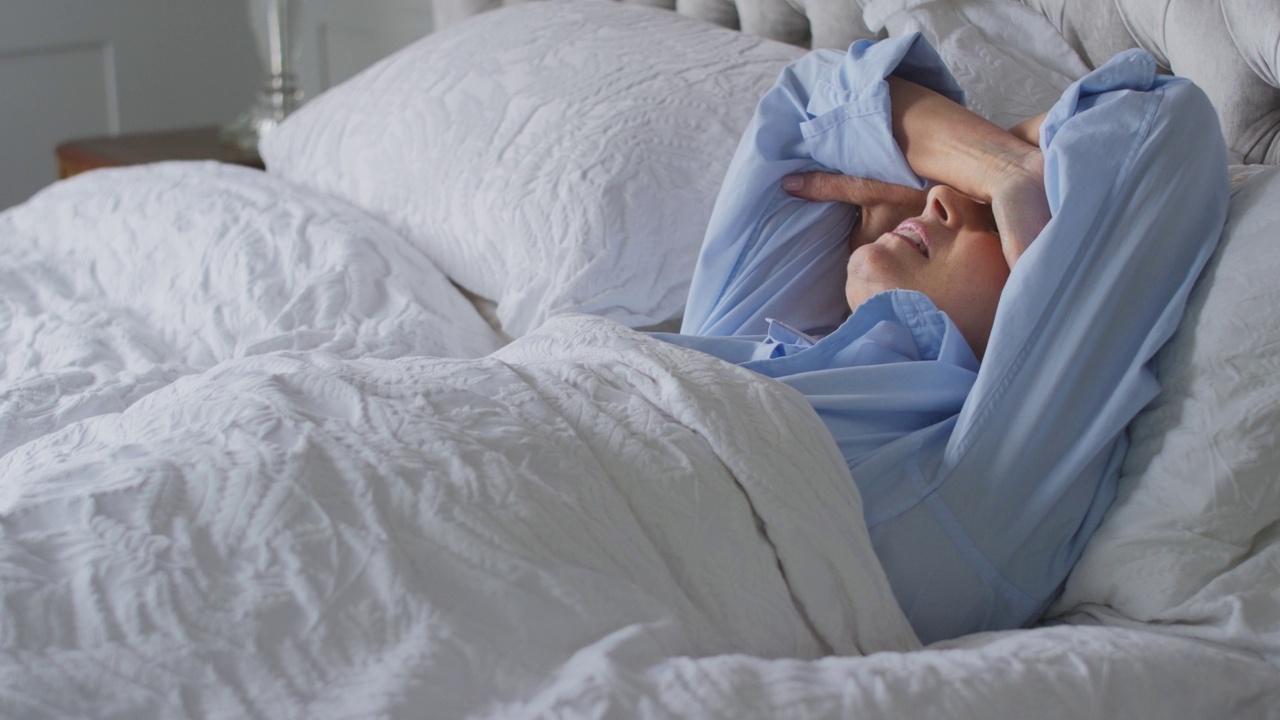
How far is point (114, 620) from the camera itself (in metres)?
0.61

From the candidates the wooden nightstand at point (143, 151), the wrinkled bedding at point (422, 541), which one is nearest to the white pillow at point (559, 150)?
the wrinkled bedding at point (422, 541)

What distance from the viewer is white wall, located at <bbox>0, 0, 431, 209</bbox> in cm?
284

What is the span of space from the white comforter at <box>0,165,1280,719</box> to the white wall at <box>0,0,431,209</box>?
2.03 metres

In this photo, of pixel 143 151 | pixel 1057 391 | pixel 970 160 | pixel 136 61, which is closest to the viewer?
pixel 1057 391

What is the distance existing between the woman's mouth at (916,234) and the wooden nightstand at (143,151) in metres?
1.67

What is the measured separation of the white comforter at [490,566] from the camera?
2.01 feet

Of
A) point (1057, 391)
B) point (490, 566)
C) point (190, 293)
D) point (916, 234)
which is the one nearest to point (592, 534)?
point (490, 566)

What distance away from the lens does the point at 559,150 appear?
→ 1.29 m

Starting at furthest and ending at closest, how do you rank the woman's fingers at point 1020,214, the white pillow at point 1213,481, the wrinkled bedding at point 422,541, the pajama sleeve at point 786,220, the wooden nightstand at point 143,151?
the wooden nightstand at point 143,151 → the pajama sleeve at point 786,220 → the woman's fingers at point 1020,214 → the white pillow at point 1213,481 → the wrinkled bedding at point 422,541

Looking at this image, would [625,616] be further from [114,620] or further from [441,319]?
[441,319]

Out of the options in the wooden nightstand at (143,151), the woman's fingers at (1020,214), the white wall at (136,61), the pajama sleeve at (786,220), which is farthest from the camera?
the white wall at (136,61)

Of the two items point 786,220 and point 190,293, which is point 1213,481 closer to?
point 786,220

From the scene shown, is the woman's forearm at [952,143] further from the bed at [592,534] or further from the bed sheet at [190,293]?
the bed sheet at [190,293]

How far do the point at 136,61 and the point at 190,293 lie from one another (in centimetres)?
203
